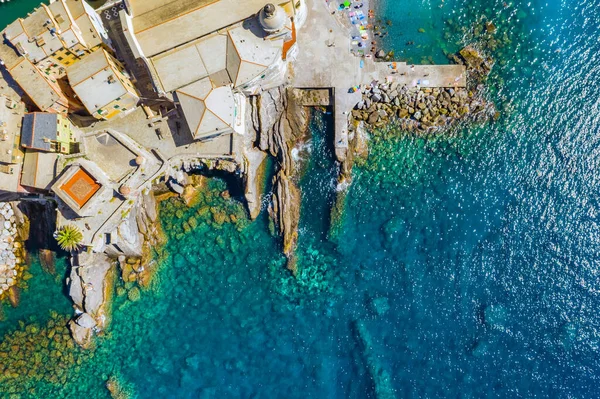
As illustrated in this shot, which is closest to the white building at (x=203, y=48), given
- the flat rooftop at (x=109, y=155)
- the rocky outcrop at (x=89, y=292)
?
the flat rooftop at (x=109, y=155)

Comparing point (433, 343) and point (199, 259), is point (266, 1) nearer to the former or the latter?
point (199, 259)

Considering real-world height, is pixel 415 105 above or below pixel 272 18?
below

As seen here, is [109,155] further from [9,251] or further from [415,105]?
[415,105]

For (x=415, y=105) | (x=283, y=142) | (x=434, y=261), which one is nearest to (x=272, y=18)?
(x=283, y=142)

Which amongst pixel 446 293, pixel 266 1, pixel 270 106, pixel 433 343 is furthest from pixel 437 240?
pixel 266 1

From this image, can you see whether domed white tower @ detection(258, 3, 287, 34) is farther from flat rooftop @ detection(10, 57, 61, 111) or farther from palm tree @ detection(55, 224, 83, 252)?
palm tree @ detection(55, 224, 83, 252)

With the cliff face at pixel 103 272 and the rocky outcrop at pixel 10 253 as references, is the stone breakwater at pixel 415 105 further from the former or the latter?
the rocky outcrop at pixel 10 253
